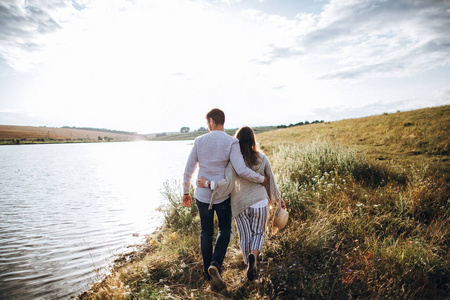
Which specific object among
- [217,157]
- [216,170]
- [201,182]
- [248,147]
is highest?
[248,147]

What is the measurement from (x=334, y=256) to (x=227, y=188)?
2.27m

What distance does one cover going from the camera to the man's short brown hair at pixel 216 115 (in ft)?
11.2

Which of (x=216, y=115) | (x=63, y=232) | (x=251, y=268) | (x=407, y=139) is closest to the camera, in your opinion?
(x=251, y=268)

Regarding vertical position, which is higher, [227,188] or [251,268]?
[227,188]

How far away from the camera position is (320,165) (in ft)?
25.3

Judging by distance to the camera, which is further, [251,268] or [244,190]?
[244,190]

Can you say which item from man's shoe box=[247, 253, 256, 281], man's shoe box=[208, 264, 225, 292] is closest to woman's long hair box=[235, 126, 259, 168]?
man's shoe box=[247, 253, 256, 281]

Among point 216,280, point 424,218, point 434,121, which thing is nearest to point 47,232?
point 216,280

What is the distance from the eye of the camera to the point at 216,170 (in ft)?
11.0

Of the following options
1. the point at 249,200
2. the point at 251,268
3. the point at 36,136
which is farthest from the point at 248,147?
the point at 36,136

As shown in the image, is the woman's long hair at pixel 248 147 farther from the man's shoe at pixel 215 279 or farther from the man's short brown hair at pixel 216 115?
the man's shoe at pixel 215 279

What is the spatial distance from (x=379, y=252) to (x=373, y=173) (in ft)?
13.2

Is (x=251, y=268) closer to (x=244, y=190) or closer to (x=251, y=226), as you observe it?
(x=251, y=226)

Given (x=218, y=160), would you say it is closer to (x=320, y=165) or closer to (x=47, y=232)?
(x=320, y=165)
